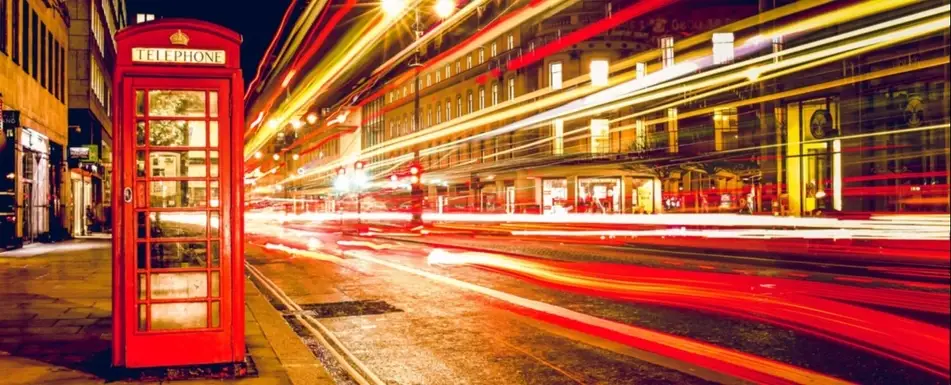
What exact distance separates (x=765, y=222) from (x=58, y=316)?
20.2 meters

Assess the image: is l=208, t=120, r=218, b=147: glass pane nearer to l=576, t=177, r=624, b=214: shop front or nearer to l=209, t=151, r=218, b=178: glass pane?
l=209, t=151, r=218, b=178: glass pane

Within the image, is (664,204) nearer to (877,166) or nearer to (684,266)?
(877,166)

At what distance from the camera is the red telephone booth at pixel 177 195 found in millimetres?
6363

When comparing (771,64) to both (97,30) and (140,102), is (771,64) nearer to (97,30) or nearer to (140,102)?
(140,102)

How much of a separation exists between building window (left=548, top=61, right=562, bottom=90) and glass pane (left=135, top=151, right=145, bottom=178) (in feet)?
146

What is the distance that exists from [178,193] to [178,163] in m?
0.24

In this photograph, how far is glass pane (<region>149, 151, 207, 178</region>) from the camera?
645cm

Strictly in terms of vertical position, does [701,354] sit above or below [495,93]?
below

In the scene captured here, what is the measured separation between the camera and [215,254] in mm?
6539

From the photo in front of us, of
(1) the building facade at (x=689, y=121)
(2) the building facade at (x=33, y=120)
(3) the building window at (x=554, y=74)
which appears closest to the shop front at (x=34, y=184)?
(2) the building facade at (x=33, y=120)

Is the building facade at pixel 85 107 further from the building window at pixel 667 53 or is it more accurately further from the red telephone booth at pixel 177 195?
the building window at pixel 667 53

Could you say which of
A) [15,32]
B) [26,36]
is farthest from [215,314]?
[26,36]

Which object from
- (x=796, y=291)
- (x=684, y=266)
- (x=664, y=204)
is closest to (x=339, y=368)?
(x=796, y=291)

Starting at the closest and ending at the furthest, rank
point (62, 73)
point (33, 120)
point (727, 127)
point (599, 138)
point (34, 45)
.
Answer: point (33, 120), point (34, 45), point (62, 73), point (727, 127), point (599, 138)
